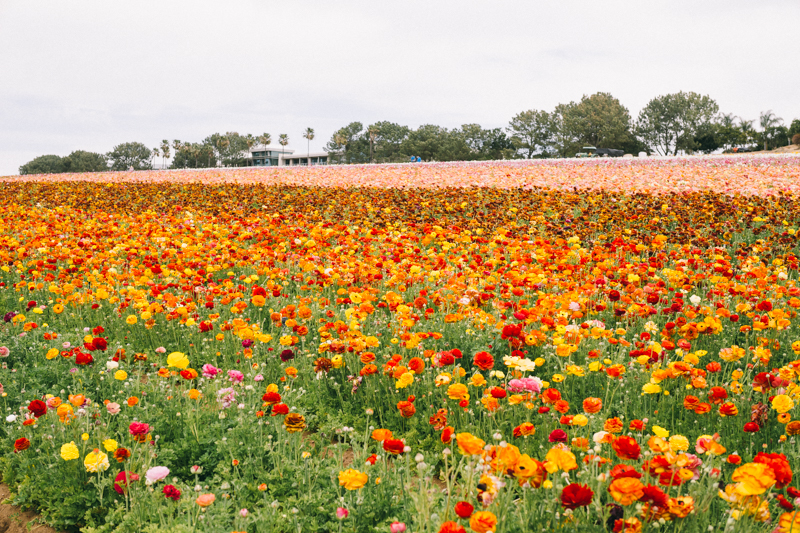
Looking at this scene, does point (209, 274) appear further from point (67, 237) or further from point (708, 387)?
point (708, 387)

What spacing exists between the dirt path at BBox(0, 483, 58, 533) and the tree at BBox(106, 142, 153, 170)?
114 meters

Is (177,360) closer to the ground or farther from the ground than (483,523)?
farther from the ground

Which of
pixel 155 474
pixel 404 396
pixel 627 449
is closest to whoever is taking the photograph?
pixel 627 449

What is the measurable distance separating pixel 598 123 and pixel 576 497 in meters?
84.6

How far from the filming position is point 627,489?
1782 millimetres

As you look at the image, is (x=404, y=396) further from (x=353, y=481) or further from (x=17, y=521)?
(x=17, y=521)

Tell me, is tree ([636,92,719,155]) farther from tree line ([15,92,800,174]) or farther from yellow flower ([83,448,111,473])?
yellow flower ([83,448,111,473])

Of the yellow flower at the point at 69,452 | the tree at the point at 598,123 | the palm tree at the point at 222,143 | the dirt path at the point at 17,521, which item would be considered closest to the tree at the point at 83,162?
the palm tree at the point at 222,143

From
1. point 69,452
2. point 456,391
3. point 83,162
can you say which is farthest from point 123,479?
point 83,162

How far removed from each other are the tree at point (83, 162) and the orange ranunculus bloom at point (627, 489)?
335 ft

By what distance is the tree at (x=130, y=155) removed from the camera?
106750 millimetres

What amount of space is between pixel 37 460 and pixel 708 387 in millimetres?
4225

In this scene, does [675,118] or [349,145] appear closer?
[675,118]

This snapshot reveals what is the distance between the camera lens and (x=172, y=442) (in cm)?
344
